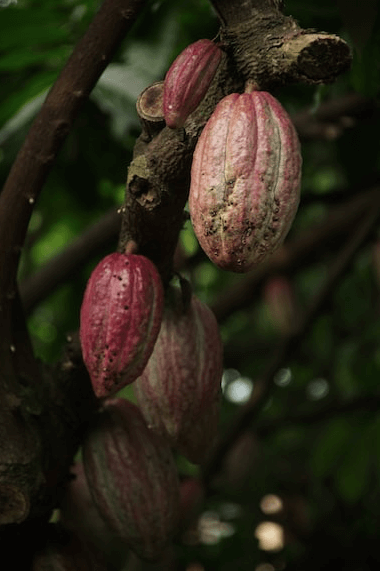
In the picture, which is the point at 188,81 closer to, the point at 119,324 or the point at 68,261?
the point at 119,324

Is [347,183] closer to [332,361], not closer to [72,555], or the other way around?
[332,361]

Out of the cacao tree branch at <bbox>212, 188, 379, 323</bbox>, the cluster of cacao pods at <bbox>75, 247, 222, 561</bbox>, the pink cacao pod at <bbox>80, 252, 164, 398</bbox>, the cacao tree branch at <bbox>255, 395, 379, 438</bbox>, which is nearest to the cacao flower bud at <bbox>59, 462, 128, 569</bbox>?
the cluster of cacao pods at <bbox>75, 247, 222, 561</bbox>

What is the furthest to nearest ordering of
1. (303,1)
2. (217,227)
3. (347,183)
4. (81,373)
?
1. (347,183)
2. (303,1)
3. (81,373)
4. (217,227)

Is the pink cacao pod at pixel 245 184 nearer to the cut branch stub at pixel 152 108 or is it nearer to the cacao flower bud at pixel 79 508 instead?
the cut branch stub at pixel 152 108

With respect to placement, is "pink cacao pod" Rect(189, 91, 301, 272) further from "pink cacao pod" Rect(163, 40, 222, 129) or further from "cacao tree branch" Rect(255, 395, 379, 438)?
"cacao tree branch" Rect(255, 395, 379, 438)

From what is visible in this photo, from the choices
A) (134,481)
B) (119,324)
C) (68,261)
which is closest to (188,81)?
(119,324)

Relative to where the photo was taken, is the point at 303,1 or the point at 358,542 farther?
the point at 358,542

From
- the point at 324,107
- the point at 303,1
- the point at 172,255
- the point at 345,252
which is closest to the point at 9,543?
the point at 172,255
